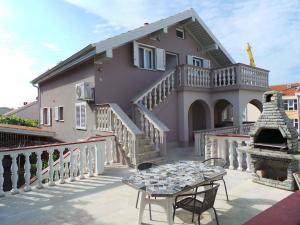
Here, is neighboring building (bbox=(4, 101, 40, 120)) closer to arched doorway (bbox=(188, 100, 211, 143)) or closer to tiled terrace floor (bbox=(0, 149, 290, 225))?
arched doorway (bbox=(188, 100, 211, 143))

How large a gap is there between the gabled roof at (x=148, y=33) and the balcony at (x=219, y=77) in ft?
8.06

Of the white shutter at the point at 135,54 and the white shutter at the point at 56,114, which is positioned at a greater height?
the white shutter at the point at 135,54

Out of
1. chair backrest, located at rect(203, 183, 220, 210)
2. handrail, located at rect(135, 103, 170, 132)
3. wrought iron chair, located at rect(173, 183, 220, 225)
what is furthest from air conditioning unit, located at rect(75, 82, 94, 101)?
chair backrest, located at rect(203, 183, 220, 210)

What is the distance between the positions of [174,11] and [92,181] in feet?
33.5

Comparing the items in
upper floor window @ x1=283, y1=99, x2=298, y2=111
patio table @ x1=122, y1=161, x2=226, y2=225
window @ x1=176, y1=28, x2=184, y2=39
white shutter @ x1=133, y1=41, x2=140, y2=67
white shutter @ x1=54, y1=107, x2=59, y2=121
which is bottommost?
patio table @ x1=122, y1=161, x2=226, y2=225

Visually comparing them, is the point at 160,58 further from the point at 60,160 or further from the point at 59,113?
the point at 60,160

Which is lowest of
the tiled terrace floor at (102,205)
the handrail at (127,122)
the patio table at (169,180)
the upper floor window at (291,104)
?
the tiled terrace floor at (102,205)

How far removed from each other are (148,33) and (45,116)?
1018 centimetres

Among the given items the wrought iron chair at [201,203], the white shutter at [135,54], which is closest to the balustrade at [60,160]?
the wrought iron chair at [201,203]

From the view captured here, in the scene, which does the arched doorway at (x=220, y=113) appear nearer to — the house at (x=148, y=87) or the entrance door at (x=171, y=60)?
the house at (x=148, y=87)

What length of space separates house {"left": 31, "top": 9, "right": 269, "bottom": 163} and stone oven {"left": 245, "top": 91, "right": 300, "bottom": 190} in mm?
3031

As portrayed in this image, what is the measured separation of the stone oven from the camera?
561 centimetres

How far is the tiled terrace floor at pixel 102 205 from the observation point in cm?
423

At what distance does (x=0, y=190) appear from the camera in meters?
5.40
